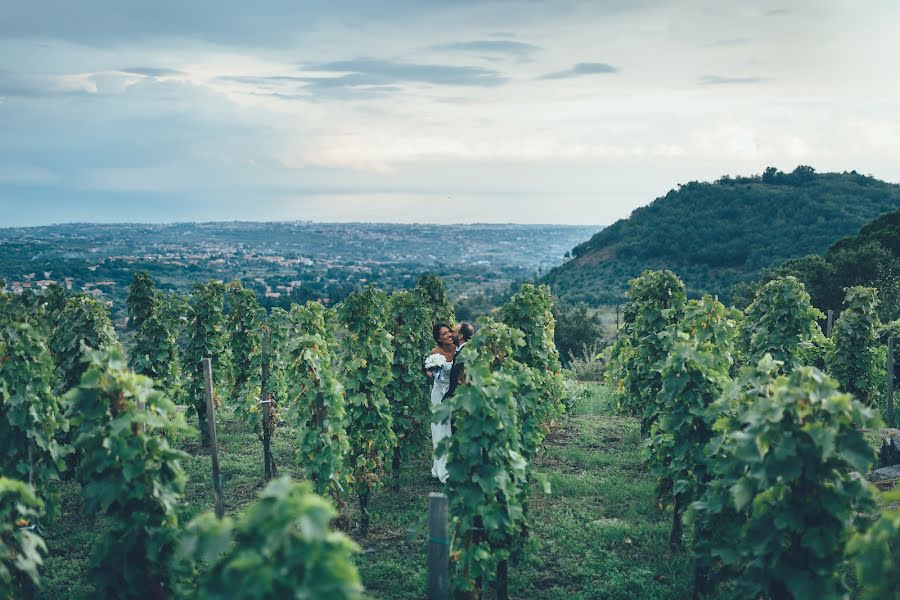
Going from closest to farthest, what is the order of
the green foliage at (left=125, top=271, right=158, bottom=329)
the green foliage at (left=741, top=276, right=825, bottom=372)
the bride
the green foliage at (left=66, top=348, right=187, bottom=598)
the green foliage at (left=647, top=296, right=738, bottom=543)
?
the green foliage at (left=66, top=348, right=187, bottom=598) → the green foliage at (left=647, top=296, right=738, bottom=543) → the bride → the green foliage at (left=741, top=276, right=825, bottom=372) → the green foliage at (left=125, top=271, right=158, bottom=329)

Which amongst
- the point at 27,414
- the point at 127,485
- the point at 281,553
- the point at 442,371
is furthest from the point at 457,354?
the point at 281,553

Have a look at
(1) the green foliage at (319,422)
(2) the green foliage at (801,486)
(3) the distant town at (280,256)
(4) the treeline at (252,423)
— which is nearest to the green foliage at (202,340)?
(4) the treeline at (252,423)

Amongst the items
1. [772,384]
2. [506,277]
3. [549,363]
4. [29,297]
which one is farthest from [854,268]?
[506,277]

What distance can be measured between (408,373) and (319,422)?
2.64m

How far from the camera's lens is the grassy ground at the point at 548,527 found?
702 centimetres

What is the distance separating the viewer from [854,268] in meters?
23.6

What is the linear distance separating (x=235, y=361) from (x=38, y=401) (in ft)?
20.7

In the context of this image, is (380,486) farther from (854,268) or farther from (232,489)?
(854,268)

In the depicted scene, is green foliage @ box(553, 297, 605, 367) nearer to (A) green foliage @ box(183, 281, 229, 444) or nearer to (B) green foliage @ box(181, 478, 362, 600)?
(A) green foliage @ box(183, 281, 229, 444)

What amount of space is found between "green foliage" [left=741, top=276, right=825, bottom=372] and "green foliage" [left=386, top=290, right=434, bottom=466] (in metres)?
5.76

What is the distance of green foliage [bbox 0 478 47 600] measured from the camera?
4.15m

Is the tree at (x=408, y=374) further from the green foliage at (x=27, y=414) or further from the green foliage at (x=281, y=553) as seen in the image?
the green foliage at (x=281, y=553)

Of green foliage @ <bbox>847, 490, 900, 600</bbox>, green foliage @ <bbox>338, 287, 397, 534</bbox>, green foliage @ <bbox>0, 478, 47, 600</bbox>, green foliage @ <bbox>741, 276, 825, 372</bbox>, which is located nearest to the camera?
green foliage @ <bbox>847, 490, 900, 600</bbox>

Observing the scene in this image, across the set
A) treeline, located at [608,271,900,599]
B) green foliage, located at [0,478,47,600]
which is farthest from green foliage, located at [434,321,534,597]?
green foliage, located at [0,478,47,600]
